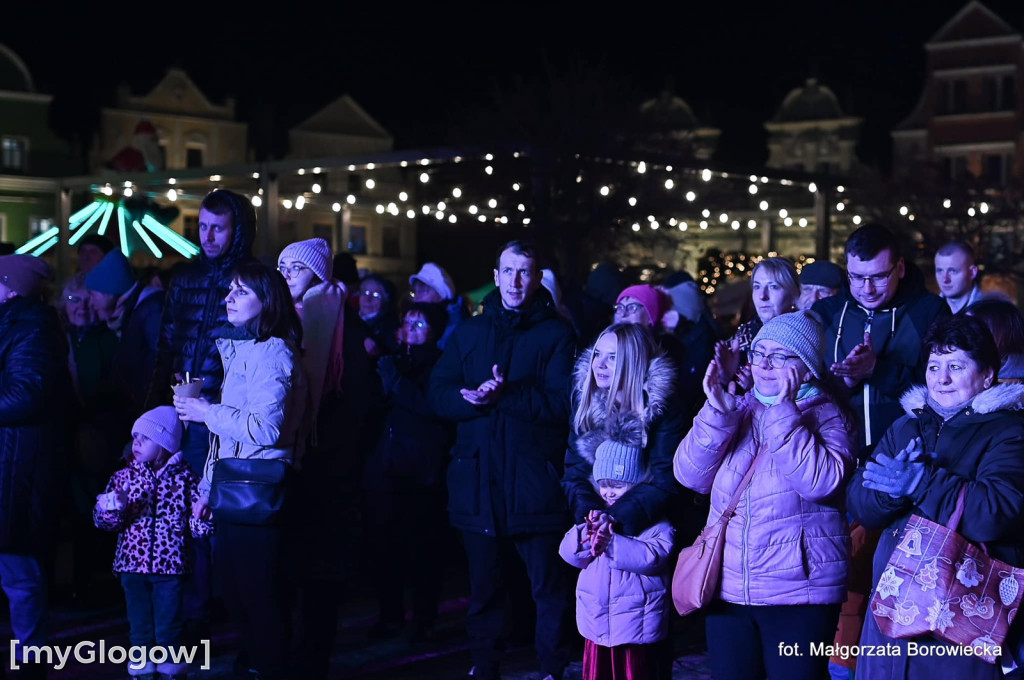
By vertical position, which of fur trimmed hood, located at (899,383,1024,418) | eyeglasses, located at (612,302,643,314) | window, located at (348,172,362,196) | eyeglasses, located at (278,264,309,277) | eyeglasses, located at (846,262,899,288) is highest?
window, located at (348,172,362,196)

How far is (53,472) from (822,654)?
373cm

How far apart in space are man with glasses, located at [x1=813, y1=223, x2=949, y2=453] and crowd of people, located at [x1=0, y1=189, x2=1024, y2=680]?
1 cm

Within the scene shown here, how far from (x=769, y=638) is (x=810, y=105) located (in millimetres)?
47995

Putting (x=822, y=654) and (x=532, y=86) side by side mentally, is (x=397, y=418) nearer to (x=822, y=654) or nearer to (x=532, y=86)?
(x=822, y=654)

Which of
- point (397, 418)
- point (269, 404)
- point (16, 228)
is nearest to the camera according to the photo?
point (269, 404)

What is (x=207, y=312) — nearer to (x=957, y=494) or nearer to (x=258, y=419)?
(x=258, y=419)

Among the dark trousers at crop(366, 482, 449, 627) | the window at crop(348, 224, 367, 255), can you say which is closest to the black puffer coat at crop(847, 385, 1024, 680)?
the dark trousers at crop(366, 482, 449, 627)

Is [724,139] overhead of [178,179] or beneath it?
overhead

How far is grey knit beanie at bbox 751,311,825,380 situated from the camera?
4523 millimetres

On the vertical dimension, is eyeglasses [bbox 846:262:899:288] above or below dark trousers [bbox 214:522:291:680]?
above

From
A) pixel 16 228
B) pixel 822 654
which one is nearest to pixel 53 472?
pixel 822 654

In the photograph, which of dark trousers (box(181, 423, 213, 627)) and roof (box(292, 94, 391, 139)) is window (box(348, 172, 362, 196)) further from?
dark trousers (box(181, 423, 213, 627))

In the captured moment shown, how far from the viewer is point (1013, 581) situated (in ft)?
12.9

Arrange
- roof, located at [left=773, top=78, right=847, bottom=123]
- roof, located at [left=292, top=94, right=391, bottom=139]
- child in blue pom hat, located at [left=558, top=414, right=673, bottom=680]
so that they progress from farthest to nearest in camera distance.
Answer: roof, located at [left=773, top=78, right=847, bottom=123], roof, located at [left=292, top=94, right=391, bottom=139], child in blue pom hat, located at [left=558, top=414, right=673, bottom=680]
